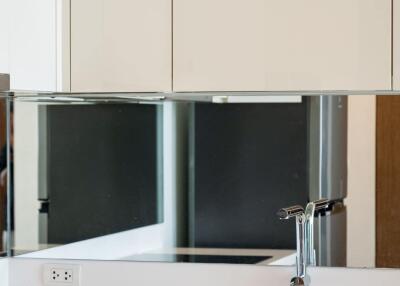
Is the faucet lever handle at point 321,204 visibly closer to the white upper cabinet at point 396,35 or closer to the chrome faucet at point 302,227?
the chrome faucet at point 302,227

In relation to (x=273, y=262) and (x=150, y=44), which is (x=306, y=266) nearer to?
(x=273, y=262)

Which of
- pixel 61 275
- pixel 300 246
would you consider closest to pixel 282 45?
pixel 300 246

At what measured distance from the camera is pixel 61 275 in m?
2.86

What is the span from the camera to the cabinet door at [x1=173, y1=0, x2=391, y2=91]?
7.87ft

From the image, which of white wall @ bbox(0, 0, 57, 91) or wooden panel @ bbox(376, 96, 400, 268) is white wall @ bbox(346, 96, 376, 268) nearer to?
wooden panel @ bbox(376, 96, 400, 268)

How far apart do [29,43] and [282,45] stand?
0.69 metres

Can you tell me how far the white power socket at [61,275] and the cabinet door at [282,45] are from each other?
723mm

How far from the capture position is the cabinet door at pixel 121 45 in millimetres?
2539

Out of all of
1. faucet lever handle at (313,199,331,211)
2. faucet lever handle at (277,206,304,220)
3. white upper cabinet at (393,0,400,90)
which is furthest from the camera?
faucet lever handle at (313,199,331,211)

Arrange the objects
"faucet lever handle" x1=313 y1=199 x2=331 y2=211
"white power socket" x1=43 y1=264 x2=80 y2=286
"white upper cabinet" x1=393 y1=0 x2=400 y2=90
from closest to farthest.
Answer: "white upper cabinet" x1=393 y1=0 x2=400 y2=90
"faucet lever handle" x1=313 y1=199 x2=331 y2=211
"white power socket" x1=43 y1=264 x2=80 y2=286

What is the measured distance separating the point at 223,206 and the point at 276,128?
297 mm

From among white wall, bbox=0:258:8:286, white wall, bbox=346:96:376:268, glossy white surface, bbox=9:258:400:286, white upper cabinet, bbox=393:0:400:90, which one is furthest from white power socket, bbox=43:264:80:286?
white upper cabinet, bbox=393:0:400:90

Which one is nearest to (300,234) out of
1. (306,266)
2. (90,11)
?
(306,266)

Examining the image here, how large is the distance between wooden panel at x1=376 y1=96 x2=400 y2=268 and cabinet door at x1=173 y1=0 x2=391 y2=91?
242 mm
